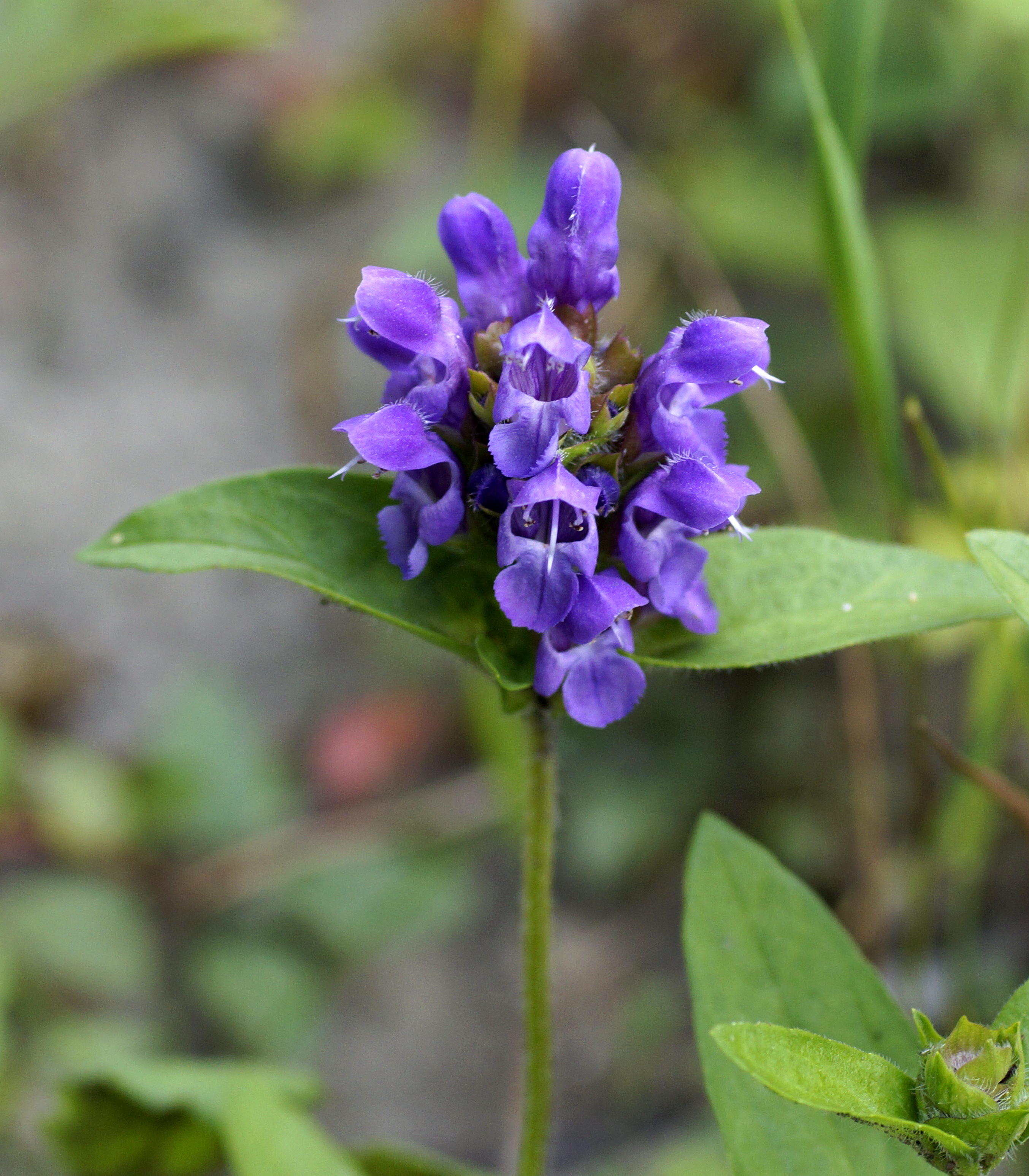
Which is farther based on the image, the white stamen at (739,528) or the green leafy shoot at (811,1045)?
the white stamen at (739,528)

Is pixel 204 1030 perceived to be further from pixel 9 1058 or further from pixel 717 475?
pixel 717 475

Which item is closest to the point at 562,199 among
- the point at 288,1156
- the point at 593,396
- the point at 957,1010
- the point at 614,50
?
the point at 593,396

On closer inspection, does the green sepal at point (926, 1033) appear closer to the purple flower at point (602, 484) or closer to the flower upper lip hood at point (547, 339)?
the purple flower at point (602, 484)

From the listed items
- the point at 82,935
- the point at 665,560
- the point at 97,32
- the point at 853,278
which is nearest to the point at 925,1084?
the point at 665,560

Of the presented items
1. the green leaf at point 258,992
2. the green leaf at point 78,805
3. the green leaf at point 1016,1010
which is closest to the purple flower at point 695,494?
the green leaf at point 1016,1010

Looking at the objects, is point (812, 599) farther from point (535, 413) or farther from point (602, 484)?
point (535, 413)

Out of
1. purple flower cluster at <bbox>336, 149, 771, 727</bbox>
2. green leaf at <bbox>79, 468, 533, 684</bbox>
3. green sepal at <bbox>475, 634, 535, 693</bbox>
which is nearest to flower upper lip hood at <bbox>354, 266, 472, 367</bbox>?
purple flower cluster at <bbox>336, 149, 771, 727</bbox>

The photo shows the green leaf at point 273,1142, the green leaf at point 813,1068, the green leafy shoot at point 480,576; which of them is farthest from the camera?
the green leaf at point 273,1142

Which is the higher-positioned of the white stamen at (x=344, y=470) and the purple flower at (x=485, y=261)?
the purple flower at (x=485, y=261)
